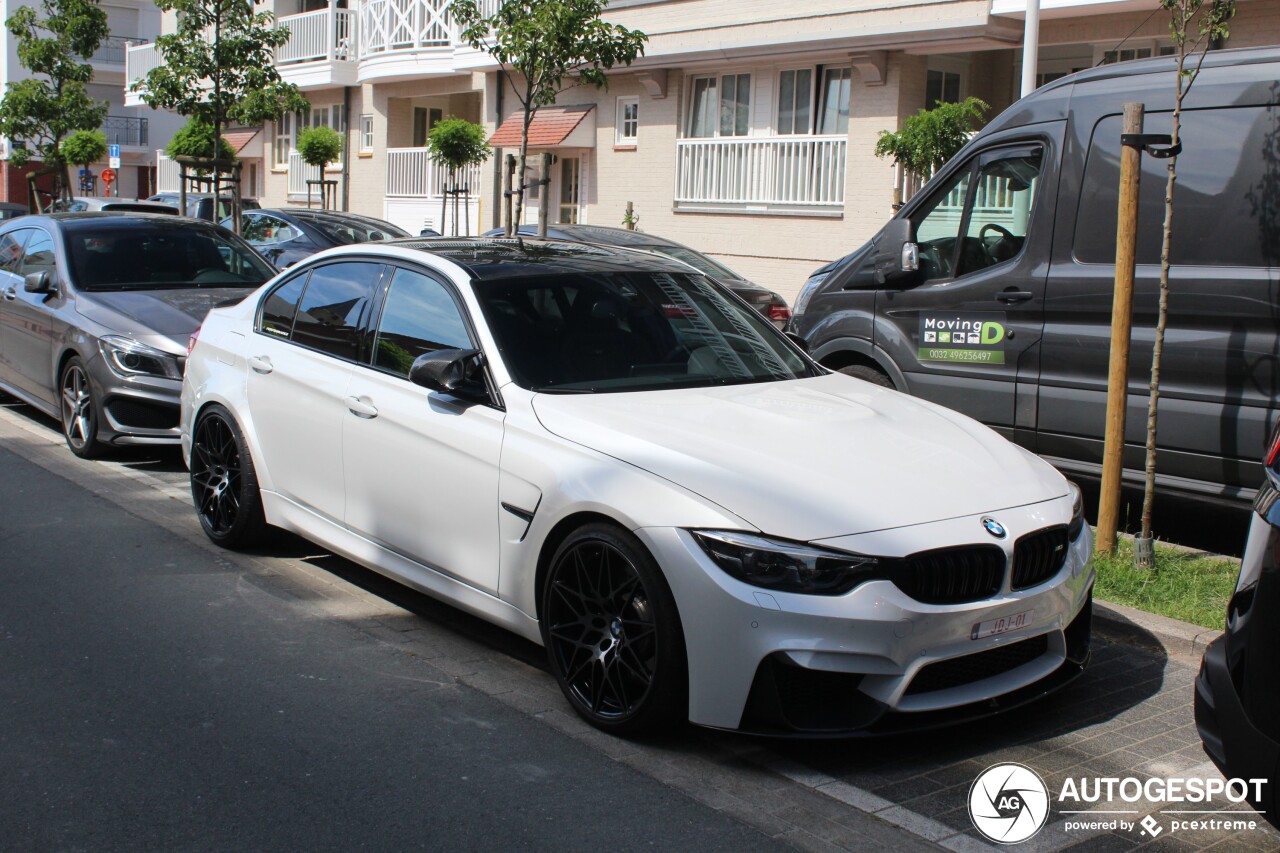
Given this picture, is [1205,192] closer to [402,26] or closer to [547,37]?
[547,37]

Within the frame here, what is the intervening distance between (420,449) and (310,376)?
3.47 ft

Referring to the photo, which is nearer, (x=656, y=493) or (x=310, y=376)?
(x=656, y=493)

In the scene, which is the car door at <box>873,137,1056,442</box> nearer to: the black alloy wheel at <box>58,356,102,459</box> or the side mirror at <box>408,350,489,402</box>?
the side mirror at <box>408,350,489,402</box>

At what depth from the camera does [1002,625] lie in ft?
14.4

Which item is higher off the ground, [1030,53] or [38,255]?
[1030,53]

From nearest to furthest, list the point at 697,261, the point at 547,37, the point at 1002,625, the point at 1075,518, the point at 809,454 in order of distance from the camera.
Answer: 1. the point at 1002,625
2. the point at 809,454
3. the point at 1075,518
4. the point at 547,37
5. the point at 697,261

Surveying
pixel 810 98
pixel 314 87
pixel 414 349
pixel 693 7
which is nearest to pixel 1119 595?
pixel 414 349

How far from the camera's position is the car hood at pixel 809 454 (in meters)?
4.29

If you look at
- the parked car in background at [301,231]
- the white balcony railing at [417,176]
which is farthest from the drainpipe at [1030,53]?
the white balcony railing at [417,176]

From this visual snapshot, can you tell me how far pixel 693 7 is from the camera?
883 inches

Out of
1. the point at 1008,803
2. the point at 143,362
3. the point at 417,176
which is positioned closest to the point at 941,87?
the point at 417,176

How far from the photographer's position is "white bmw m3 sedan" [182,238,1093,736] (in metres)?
4.18

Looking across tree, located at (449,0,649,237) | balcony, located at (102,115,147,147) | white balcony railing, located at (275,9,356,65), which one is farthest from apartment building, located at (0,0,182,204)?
tree, located at (449,0,649,237)
